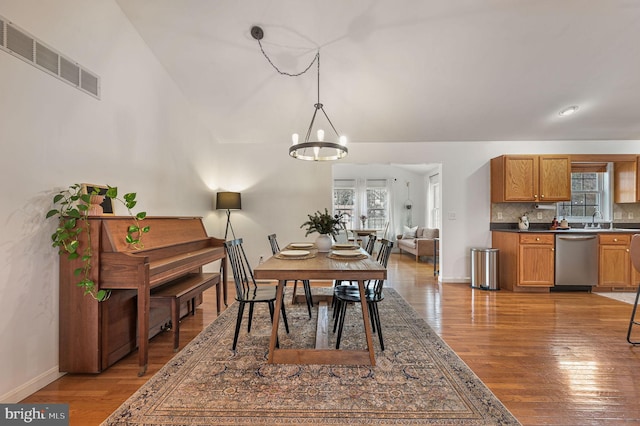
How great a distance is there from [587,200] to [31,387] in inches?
281

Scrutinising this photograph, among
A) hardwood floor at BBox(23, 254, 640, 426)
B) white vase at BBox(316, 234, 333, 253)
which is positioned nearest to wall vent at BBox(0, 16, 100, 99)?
hardwood floor at BBox(23, 254, 640, 426)

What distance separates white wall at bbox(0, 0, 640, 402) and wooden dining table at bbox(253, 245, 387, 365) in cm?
145

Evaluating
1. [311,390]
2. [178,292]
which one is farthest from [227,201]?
[311,390]

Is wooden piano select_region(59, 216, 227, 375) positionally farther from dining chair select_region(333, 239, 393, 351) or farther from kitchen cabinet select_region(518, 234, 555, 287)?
kitchen cabinet select_region(518, 234, 555, 287)

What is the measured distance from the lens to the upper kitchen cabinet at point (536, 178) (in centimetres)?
451

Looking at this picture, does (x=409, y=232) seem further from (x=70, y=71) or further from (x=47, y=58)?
(x=47, y=58)

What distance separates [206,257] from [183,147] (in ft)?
5.90

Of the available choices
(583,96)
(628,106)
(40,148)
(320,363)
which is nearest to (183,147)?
(40,148)

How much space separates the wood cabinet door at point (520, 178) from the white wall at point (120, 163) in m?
0.39

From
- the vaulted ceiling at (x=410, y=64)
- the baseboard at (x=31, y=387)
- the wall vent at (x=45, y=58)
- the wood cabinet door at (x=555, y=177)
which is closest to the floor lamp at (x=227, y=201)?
the vaulted ceiling at (x=410, y=64)

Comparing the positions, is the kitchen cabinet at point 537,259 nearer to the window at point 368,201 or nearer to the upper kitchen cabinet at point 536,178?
the upper kitchen cabinet at point 536,178

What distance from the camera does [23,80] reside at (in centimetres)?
186

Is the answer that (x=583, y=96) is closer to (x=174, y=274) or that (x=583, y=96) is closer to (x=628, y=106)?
(x=628, y=106)

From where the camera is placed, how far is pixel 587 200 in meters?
5.01
